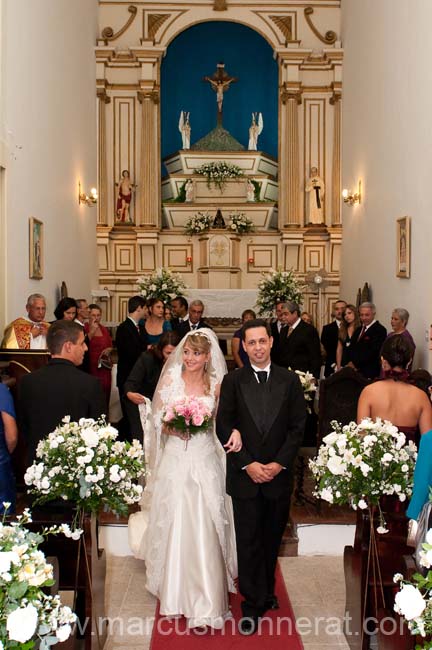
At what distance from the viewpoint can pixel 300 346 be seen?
912 centimetres

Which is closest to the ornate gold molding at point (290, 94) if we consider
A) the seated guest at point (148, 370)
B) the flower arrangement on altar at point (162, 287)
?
the flower arrangement on altar at point (162, 287)

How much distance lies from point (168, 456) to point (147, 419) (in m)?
1.23

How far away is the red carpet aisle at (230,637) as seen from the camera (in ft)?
15.7

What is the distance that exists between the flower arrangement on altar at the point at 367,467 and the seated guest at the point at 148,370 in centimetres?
258

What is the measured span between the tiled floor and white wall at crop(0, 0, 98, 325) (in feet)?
14.0

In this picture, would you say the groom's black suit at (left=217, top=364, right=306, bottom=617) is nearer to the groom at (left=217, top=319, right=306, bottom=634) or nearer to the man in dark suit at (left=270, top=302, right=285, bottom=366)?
the groom at (left=217, top=319, right=306, bottom=634)

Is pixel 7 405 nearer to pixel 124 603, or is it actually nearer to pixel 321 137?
pixel 124 603

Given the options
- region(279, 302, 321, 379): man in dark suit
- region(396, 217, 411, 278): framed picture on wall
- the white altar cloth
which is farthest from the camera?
the white altar cloth

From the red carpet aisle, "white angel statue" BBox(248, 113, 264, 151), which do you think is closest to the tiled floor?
the red carpet aisle

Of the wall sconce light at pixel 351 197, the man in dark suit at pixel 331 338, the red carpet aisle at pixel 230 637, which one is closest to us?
the red carpet aisle at pixel 230 637

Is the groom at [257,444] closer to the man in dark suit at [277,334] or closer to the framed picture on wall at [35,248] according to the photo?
the man in dark suit at [277,334]

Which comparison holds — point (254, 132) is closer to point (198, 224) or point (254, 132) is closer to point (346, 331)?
point (198, 224)

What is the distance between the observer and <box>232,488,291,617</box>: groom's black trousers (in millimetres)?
4957

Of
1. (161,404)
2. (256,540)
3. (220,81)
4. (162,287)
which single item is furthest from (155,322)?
(220,81)
